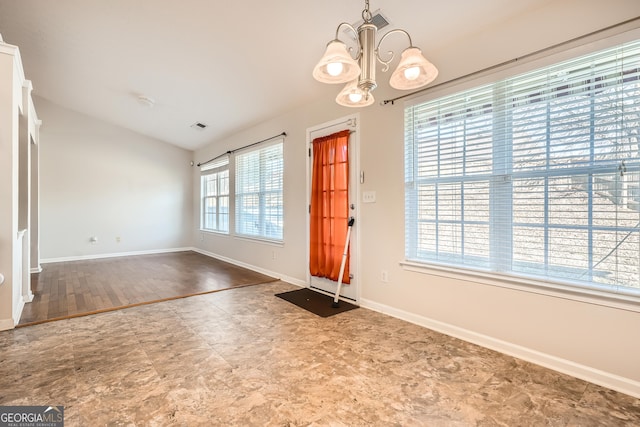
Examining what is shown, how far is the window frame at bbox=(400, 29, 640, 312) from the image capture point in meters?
1.84

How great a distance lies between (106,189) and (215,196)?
2.24m

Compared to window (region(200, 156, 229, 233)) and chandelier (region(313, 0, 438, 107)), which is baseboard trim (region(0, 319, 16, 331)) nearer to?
chandelier (region(313, 0, 438, 107))

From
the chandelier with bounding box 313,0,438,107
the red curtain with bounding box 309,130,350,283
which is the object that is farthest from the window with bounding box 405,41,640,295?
the chandelier with bounding box 313,0,438,107

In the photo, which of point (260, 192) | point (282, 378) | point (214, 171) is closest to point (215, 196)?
point (214, 171)

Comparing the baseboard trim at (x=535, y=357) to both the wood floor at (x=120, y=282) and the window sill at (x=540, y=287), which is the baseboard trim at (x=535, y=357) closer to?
the window sill at (x=540, y=287)

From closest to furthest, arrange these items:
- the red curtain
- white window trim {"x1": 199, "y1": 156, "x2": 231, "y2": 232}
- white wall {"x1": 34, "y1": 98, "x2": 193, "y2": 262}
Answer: the red curtain → white wall {"x1": 34, "y1": 98, "x2": 193, "y2": 262} → white window trim {"x1": 199, "y1": 156, "x2": 231, "y2": 232}

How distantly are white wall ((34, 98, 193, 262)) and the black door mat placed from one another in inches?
188

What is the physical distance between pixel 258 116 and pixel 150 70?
152cm

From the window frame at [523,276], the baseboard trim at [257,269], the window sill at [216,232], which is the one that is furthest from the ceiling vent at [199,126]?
the window frame at [523,276]

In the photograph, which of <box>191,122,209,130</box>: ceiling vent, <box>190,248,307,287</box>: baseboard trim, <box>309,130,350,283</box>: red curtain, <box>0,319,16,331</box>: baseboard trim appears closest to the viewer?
<box>0,319,16,331</box>: baseboard trim

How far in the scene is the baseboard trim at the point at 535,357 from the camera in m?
1.84

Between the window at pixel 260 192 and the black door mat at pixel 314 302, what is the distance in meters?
1.09

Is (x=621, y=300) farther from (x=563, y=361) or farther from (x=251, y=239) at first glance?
(x=251, y=239)

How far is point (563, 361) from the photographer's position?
204 cm
